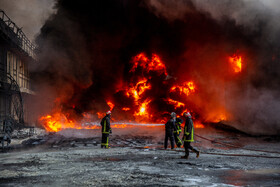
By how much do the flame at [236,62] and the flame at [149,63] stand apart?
6452mm

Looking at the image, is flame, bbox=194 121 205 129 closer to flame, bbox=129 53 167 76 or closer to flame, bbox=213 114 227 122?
flame, bbox=213 114 227 122

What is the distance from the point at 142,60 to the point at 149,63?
33.4 inches

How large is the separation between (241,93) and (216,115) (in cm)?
311

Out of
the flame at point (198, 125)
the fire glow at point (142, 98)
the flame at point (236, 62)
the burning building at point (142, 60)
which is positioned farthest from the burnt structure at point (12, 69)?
the flame at point (236, 62)

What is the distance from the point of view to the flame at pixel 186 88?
75.4 feet

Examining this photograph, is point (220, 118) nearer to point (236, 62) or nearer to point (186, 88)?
point (186, 88)

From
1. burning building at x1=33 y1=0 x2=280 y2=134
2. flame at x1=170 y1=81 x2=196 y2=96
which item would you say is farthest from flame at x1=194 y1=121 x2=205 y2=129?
flame at x1=170 y1=81 x2=196 y2=96

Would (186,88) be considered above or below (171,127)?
above

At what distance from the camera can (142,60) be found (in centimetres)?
2580

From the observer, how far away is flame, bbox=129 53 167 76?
82.2 ft

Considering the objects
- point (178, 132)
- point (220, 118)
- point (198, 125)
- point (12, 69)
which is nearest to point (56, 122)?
point (12, 69)

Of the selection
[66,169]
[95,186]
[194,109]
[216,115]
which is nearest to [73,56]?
[194,109]

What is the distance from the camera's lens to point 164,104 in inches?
952

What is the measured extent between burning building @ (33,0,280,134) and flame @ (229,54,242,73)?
0.26ft
